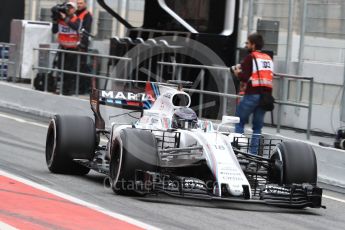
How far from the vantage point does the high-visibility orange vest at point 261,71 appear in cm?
1539

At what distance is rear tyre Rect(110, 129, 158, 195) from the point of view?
11016mm

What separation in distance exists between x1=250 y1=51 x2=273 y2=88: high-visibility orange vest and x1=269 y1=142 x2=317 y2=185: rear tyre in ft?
12.2

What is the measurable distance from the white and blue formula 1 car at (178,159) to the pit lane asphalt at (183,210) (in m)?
0.16

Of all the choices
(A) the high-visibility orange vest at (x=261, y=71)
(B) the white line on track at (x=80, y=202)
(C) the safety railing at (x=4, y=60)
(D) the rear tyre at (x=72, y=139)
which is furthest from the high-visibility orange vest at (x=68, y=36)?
(B) the white line on track at (x=80, y=202)

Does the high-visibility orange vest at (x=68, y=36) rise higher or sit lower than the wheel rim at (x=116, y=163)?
higher

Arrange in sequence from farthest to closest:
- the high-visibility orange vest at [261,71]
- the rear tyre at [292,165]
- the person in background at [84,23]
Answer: the person in background at [84,23] → the high-visibility orange vest at [261,71] → the rear tyre at [292,165]

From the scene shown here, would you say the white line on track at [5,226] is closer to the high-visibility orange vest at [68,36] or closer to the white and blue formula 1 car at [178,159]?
the white and blue formula 1 car at [178,159]

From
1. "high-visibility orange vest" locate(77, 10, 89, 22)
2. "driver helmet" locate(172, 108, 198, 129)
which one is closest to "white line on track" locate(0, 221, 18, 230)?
"driver helmet" locate(172, 108, 198, 129)

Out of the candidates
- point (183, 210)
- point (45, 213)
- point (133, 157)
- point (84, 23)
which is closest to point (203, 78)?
point (84, 23)

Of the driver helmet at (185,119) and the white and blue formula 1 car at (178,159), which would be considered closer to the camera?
the white and blue formula 1 car at (178,159)

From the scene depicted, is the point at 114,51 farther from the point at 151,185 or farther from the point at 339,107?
the point at 151,185

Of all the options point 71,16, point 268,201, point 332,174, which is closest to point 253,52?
point 332,174

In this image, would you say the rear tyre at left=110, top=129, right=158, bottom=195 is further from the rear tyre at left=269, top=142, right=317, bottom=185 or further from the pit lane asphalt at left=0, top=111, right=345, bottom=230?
the rear tyre at left=269, top=142, right=317, bottom=185

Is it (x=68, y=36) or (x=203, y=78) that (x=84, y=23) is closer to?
(x=68, y=36)
